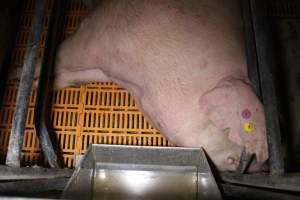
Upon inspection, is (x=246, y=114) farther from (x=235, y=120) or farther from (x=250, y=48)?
(x=250, y=48)

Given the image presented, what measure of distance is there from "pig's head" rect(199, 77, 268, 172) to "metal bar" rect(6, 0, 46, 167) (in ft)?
2.08

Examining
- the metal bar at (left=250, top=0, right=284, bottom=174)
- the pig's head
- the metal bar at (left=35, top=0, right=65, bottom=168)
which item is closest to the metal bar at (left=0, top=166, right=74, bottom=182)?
the metal bar at (left=35, top=0, right=65, bottom=168)

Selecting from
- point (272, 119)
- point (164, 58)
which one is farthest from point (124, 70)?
point (272, 119)

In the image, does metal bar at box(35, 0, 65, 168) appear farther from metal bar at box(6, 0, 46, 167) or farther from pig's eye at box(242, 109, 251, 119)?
pig's eye at box(242, 109, 251, 119)

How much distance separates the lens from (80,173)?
1025mm

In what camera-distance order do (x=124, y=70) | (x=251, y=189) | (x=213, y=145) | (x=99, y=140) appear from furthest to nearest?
1. (x=99, y=140)
2. (x=124, y=70)
3. (x=213, y=145)
4. (x=251, y=189)

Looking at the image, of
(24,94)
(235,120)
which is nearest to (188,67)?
(235,120)

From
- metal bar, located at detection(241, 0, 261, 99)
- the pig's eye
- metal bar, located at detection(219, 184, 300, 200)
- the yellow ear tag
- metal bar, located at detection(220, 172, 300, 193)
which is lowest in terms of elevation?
metal bar, located at detection(219, 184, 300, 200)

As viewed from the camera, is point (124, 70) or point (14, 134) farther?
point (124, 70)

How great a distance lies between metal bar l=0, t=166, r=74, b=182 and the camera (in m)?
1.02

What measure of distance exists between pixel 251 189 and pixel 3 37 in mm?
1436

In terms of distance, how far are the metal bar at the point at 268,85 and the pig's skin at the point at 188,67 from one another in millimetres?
43

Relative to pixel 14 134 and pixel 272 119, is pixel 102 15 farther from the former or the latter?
pixel 272 119

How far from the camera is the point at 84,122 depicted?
1.64 metres
